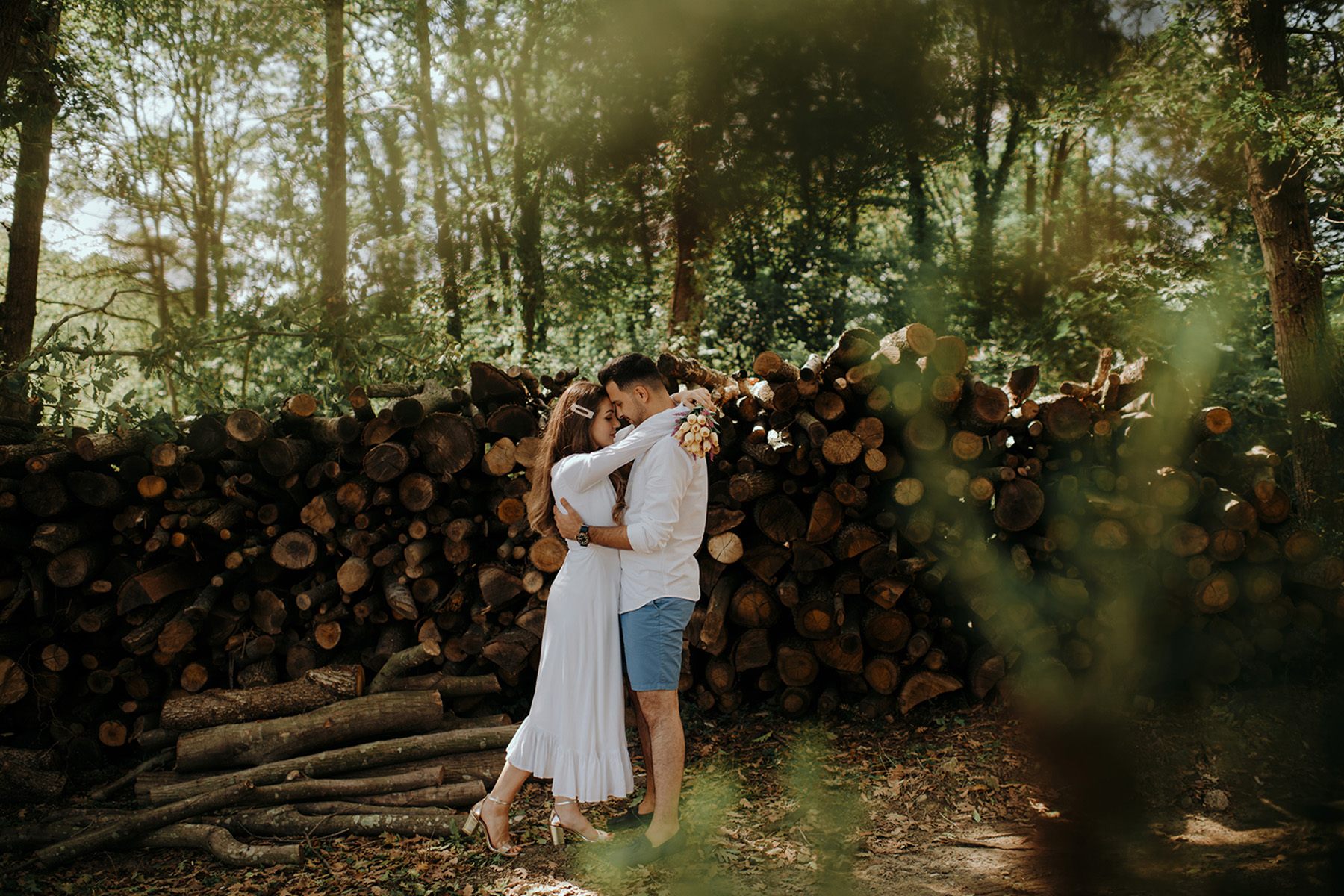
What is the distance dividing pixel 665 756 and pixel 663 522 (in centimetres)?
94

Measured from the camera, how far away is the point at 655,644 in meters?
3.19

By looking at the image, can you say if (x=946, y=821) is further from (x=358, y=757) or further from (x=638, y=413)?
(x=358, y=757)

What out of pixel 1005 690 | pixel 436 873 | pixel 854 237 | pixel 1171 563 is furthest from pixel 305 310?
pixel 854 237

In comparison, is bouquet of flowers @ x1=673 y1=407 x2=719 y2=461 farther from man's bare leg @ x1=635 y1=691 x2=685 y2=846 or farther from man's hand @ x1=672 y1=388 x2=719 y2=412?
man's bare leg @ x1=635 y1=691 x2=685 y2=846

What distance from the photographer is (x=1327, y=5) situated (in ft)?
20.4

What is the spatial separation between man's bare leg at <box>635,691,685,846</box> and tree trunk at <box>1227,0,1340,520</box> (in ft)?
16.3

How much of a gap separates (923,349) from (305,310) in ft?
18.0

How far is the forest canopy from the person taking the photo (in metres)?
8.04

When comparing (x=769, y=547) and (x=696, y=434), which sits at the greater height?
(x=696, y=434)

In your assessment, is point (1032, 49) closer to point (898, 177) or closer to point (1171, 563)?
point (898, 177)

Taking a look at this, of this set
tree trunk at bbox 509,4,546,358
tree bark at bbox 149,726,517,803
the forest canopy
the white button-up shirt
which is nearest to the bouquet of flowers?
the white button-up shirt

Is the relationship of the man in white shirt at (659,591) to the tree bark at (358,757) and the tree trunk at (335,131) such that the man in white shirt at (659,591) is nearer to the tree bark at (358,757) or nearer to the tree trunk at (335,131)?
the tree bark at (358,757)

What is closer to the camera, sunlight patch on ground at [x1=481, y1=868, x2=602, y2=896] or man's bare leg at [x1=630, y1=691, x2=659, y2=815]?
sunlight patch on ground at [x1=481, y1=868, x2=602, y2=896]

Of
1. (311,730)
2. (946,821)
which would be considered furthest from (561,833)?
(946,821)
